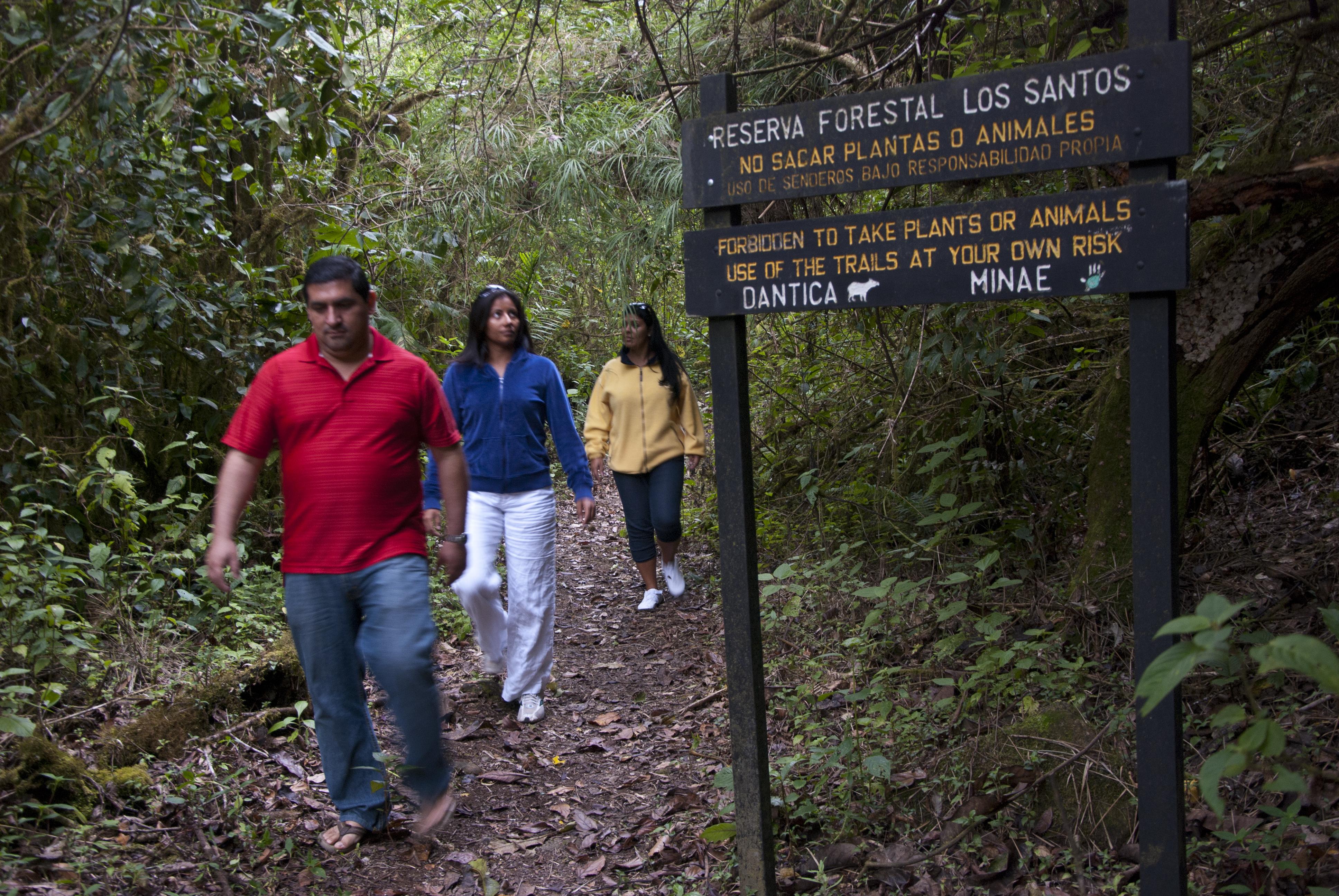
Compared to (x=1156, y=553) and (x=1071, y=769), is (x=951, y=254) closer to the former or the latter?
(x=1156, y=553)

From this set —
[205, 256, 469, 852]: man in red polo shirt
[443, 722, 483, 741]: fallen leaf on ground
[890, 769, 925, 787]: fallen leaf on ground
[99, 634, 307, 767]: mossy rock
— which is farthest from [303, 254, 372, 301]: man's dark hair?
[890, 769, 925, 787]: fallen leaf on ground

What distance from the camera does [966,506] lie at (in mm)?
4293

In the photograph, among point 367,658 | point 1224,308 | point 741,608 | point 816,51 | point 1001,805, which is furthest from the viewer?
point 816,51

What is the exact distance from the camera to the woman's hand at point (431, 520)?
13.1 ft

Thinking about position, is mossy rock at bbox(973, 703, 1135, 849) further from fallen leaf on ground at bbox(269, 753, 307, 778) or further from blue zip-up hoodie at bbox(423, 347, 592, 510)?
fallen leaf on ground at bbox(269, 753, 307, 778)

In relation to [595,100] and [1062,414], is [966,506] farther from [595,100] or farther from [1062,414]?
[595,100]

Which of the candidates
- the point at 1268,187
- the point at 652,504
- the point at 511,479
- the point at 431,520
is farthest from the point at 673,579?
the point at 1268,187

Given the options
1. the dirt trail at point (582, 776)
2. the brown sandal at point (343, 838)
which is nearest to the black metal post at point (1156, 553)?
the dirt trail at point (582, 776)

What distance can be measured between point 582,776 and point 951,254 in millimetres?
3077

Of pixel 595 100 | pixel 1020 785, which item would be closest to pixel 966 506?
pixel 1020 785

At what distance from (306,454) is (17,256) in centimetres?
328

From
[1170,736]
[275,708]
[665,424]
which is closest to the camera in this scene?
[1170,736]

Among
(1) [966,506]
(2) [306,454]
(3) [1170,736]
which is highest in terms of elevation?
(2) [306,454]

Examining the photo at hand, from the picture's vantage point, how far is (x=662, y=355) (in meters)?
6.98
